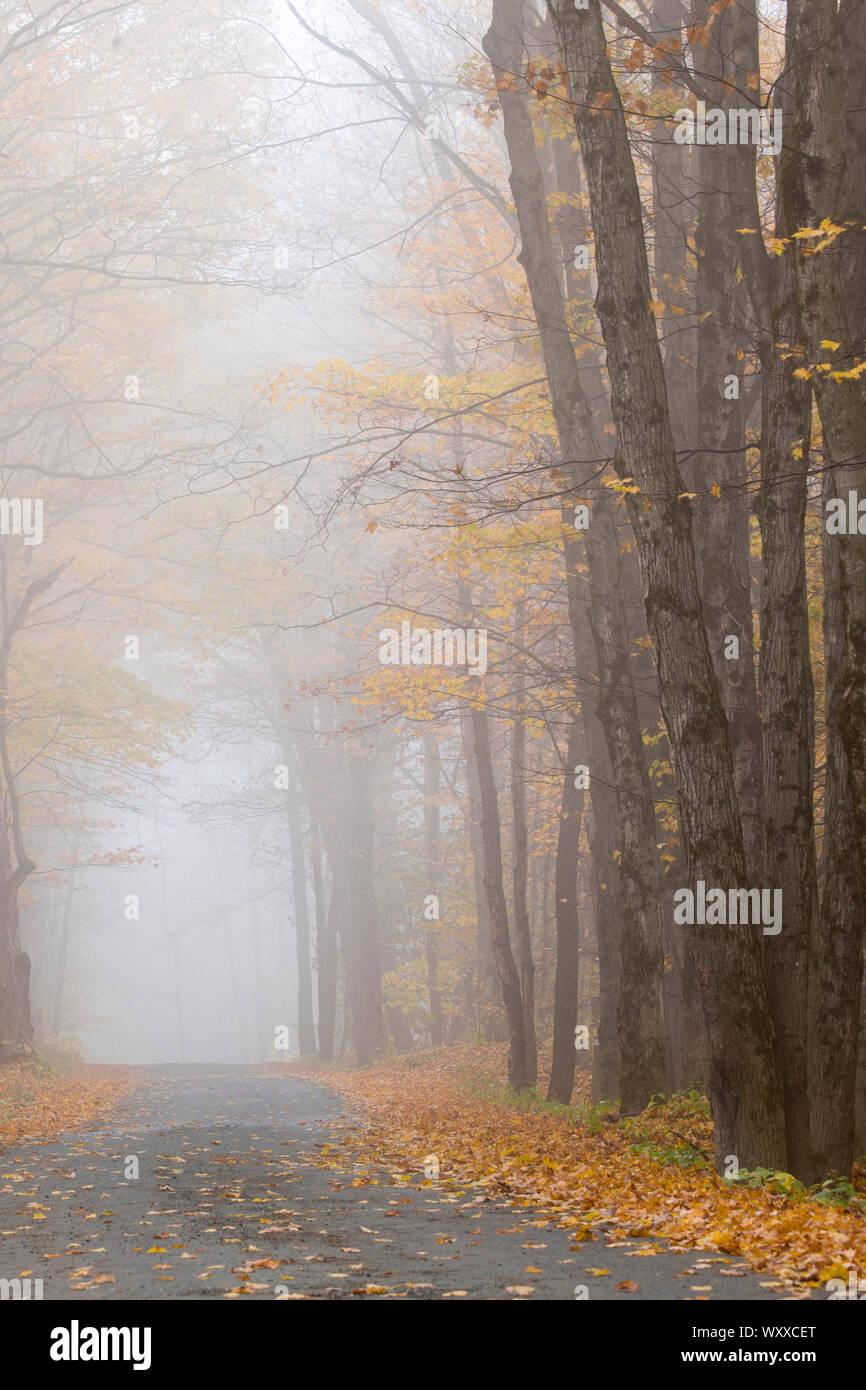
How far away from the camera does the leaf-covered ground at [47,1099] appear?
13.8 m

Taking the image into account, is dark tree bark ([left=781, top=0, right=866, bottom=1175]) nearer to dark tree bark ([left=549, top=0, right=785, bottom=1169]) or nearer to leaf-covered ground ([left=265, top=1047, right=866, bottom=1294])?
dark tree bark ([left=549, top=0, right=785, bottom=1169])

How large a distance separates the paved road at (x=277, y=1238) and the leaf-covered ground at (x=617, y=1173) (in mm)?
282

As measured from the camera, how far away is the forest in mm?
8195

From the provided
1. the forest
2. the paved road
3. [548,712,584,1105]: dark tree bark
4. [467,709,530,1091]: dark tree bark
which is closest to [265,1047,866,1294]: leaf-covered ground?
the forest

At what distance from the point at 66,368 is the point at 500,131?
834 cm

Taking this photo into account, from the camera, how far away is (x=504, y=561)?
15469 millimetres

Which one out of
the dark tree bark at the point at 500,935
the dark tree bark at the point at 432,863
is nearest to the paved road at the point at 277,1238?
the dark tree bark at the point at 500,935

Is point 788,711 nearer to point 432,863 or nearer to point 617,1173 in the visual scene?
point 617,1173

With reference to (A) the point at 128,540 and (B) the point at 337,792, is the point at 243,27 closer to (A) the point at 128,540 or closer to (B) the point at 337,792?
(A) the point at 128,540

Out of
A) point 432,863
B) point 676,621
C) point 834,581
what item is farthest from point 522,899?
point 432,863

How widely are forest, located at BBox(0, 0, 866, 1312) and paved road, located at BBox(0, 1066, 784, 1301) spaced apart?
87 mm

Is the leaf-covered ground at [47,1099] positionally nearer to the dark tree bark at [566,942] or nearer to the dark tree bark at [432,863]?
the dark tree bark at [566,942]

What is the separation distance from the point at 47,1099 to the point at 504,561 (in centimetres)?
1010
